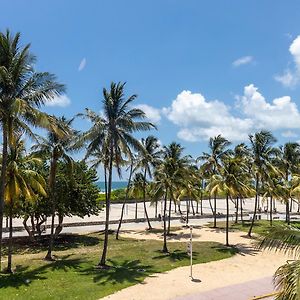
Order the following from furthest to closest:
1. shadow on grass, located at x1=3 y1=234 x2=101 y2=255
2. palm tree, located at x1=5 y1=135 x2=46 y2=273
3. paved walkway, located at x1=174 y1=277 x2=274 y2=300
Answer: shadow on grass, located at x1=3 y1=234 x2=101 y2=255, palm tree, located at x1=5 y1=135 x2=46 y2=273, paved walkway, located at x1=174 y1=277 x2=274 y2=300

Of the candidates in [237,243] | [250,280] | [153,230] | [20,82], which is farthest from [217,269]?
[153,230]

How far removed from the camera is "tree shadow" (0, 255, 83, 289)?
18.6 m

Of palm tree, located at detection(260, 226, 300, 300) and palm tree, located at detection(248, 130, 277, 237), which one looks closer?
palm tree, located at detection(260, 226, 300, 300)

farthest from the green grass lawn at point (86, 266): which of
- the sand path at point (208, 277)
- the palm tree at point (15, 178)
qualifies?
the palm tree at point (15, 178)

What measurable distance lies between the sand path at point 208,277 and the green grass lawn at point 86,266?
798 mm

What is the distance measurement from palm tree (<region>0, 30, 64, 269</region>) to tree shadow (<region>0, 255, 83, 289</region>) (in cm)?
349

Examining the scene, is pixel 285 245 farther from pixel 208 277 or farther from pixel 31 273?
pixel 31 273

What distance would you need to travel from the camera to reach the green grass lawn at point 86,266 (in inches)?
698

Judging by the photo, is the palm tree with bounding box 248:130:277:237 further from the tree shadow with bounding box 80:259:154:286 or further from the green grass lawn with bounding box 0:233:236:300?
the tree shadow with bounding box 80:259:154:286

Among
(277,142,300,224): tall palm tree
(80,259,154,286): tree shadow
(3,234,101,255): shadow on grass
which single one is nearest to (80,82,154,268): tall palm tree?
(80,259,154,286): tree shadow

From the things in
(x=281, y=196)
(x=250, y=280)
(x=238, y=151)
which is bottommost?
(x=250, y=280)

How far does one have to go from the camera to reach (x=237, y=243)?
110 feet

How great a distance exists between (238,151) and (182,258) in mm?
14931

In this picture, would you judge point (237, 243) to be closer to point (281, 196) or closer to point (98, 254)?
point (98, 254)
